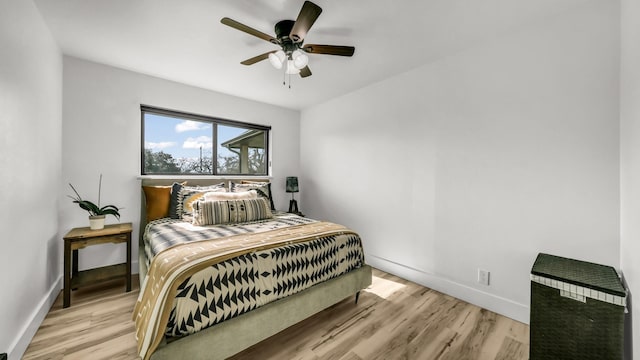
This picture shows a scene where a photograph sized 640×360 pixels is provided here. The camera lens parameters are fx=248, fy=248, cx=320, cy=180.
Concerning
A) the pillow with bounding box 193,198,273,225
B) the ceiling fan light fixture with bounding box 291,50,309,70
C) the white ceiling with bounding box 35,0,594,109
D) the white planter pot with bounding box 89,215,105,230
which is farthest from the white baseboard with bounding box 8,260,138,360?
the ceiling fan light fixture with bounding box 291,50,309,70

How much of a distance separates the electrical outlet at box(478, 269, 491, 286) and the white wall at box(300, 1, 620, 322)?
0.15 feet

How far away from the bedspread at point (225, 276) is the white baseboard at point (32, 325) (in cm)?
63

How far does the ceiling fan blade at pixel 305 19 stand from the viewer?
1515 millimetres

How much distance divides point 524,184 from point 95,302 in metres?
4.00

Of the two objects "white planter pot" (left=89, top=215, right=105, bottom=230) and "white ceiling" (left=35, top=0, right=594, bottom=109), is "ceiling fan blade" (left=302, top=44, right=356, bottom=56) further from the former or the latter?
"white planter pot" (left=89, top=215, right=105, bottom=230)

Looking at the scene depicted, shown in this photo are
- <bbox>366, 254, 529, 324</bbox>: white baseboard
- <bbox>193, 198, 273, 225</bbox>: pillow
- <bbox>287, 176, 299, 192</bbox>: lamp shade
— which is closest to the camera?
<bbox>366, 254, 529, 324</bbox>: white baseboard

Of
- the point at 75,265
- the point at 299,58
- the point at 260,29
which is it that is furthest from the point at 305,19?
the point at 75,265

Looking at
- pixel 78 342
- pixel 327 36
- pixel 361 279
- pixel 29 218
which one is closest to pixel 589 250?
pixel 361 279

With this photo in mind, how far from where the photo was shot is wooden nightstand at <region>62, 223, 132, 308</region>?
7.34ft

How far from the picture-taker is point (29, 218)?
1.80 meters

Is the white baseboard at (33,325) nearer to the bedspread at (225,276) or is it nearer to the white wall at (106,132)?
the white wall at (106,132)

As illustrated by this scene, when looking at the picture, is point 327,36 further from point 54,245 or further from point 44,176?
point 54,245

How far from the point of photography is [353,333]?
76.2 inches

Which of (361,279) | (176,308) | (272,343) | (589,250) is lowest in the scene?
(272,343)
